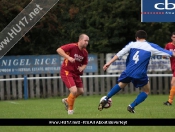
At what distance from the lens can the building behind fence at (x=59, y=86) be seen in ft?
77.8

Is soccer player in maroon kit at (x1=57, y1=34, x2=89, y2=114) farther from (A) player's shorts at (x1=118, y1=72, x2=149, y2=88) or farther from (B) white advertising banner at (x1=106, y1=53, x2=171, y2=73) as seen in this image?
(B) white advertising banner at (x1=106, y1=53, x2=171, y2=73)

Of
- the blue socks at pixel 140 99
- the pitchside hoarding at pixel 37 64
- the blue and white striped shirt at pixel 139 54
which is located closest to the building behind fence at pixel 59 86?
the pitchside hoarding at pixel 37 64

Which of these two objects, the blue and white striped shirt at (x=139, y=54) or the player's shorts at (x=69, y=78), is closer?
the blue and white striped shirt at (x=139, y=54)

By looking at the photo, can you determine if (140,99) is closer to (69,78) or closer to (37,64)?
(69,78)

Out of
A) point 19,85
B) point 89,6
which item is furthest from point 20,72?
point 89,6

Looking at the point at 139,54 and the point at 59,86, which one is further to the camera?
the point at 59,86

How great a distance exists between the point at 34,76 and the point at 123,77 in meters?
11.9

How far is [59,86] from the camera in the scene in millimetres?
23922

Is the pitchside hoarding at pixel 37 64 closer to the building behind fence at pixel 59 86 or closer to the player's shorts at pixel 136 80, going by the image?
the building behind fence at pixel 59 86

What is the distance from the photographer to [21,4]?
22.6 m

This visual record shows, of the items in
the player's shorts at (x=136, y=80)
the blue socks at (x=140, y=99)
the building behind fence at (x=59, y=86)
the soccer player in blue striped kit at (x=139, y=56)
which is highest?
the soccer player in blue striped kit at (x=139, y=56)

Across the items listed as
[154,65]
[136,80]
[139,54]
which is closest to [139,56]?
[139,54]

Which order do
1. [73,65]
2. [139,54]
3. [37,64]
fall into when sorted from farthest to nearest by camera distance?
[37,64] < [73,65] < [139,54]

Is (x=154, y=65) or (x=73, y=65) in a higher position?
(x=73, y=65)
